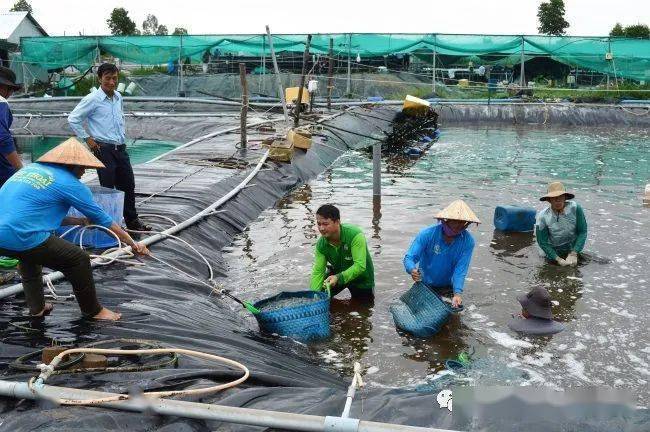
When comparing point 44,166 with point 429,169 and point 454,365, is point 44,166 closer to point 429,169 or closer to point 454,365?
point 454,365

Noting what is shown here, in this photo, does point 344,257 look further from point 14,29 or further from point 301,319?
point 14,29

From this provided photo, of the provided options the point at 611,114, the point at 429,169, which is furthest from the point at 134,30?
the point at 429,169

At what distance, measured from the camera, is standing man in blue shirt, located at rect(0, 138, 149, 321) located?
177 inches

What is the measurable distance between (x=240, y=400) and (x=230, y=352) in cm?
116

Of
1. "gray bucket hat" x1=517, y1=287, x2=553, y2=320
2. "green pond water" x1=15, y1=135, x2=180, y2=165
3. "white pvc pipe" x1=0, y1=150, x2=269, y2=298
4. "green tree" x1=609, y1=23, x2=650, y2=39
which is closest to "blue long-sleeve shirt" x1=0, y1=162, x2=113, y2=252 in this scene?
"white pvc pipe" x1=0, y1=150, x2=269, y2=298

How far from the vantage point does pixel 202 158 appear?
13656 millimetres

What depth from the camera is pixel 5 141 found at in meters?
6.52

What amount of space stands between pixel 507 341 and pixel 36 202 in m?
4.28

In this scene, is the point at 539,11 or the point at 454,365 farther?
the point at 539,11

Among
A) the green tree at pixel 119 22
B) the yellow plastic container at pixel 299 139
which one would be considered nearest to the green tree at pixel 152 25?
the green tree at pixel 119 22

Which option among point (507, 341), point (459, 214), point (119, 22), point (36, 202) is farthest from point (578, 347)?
point (119, 22)

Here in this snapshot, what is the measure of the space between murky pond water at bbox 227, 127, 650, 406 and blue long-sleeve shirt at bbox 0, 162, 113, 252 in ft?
8.26

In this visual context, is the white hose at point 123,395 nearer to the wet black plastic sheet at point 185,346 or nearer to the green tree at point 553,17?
the wet black plastic sheet at point 185,346

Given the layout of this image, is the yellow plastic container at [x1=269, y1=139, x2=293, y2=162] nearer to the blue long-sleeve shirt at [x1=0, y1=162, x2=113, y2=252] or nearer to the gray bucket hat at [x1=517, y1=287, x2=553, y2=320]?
the gray bucket hat at [x1=517, y1=287, x2=553, y2=320]
